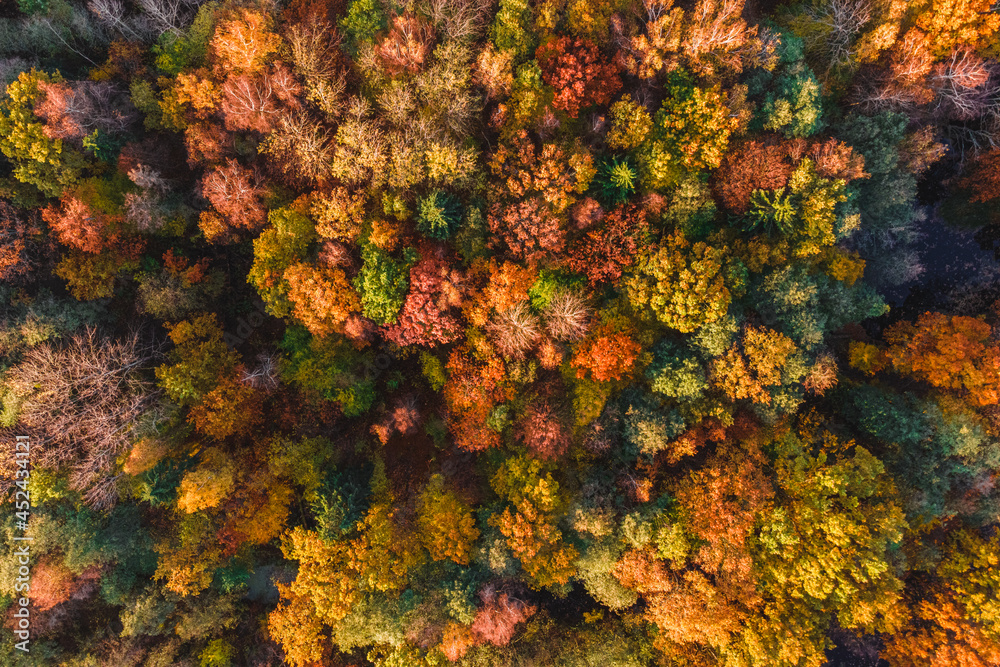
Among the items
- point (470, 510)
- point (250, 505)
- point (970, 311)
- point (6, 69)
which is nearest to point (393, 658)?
point (470, 510)

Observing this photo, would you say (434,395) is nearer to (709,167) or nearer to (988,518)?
(709,167)

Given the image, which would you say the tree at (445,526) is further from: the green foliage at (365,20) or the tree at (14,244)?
the tree at (14,244)

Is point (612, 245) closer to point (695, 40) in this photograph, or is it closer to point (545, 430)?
point (545, 430)

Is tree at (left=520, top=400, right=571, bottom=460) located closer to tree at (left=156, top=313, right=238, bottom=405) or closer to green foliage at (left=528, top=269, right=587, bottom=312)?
green foliage at (left=528, top=269, right=587, bottom=312)

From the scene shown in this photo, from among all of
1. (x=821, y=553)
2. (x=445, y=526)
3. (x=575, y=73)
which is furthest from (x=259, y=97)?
(x=821, y=553)

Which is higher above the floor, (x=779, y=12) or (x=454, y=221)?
(x=779, y=12)

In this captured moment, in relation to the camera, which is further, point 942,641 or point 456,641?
point 942,641

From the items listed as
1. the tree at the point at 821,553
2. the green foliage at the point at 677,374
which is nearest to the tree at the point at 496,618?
the tree at the point at 821,553
